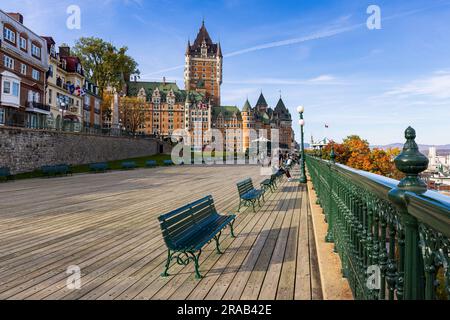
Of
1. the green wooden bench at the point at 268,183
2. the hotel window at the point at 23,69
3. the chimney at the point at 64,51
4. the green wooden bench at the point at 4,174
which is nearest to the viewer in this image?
the green wooden bench at the point at 268,183

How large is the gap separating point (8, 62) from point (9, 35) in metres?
2.66

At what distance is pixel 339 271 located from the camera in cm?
421

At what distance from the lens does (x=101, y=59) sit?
192 feet

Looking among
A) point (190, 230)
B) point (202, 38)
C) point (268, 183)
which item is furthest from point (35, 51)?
point (202, 38)

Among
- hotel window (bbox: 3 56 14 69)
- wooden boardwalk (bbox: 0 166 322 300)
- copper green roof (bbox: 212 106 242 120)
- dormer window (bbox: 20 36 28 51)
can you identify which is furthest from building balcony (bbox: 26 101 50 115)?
copper green roof (bbox: 212 106 242 120)

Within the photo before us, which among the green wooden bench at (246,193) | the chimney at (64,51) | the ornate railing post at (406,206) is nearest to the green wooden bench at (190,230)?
the green wooden bench at (246,193)

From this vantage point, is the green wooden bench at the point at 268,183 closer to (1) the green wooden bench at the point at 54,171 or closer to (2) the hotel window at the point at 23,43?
(1) the green wooden bench at the point at 54,171

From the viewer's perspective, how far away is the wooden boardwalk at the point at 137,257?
423cm

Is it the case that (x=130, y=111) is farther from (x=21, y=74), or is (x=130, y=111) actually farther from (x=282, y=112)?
(x=282, y=112)

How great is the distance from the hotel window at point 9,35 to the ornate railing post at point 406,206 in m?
38.1

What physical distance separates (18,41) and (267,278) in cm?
3828

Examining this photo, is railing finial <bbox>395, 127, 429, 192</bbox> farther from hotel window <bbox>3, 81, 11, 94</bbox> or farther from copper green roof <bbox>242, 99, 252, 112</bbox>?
copper green roof <bbox>242, 99, 252, 112</bbox>

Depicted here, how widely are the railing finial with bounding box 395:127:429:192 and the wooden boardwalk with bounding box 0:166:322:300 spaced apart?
2.98 meters

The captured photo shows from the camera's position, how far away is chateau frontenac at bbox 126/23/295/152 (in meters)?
118
